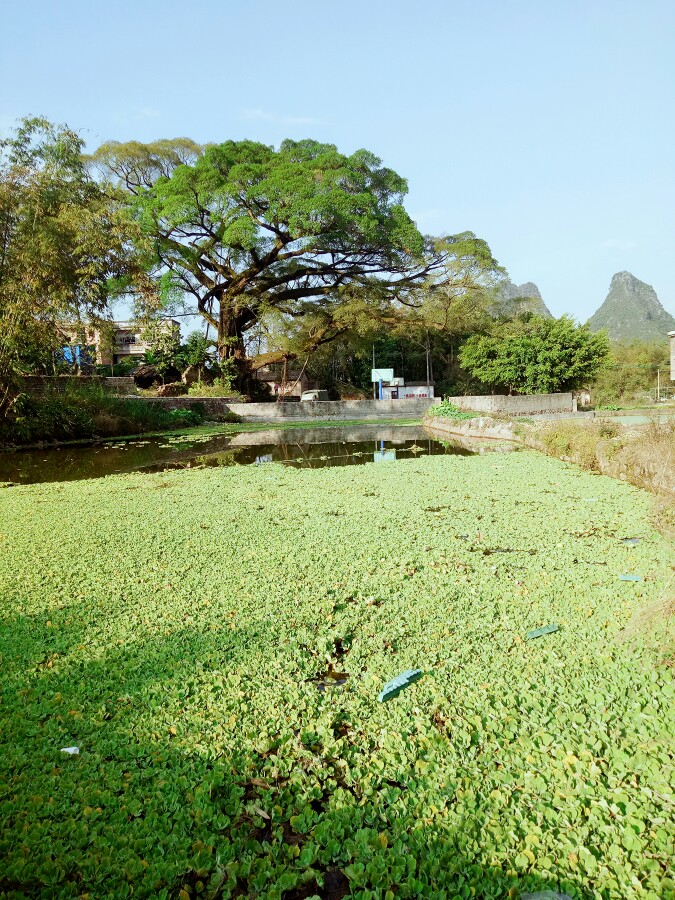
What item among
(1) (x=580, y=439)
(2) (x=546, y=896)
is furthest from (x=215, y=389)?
(2) (x=546, y=896)

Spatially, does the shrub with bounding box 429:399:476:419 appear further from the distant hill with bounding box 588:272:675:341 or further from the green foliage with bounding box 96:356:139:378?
the distant hill with bounding box 588:272:675:341

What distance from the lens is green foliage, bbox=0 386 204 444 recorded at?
987 cm

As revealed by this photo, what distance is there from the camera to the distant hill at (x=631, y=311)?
232 feet

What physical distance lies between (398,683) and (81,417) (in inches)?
431

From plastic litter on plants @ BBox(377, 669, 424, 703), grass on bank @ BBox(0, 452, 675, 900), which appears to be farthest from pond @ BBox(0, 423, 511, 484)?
plastic litter on plants @ BBox(377, 669, 424, 703)

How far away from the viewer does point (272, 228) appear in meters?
17.4

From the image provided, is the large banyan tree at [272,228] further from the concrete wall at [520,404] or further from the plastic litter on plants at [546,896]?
the plastic litter on plants at [546,896]

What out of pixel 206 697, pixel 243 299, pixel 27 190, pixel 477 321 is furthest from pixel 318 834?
pixel 477 321

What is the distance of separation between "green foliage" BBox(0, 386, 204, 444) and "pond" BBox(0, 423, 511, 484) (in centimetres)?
81

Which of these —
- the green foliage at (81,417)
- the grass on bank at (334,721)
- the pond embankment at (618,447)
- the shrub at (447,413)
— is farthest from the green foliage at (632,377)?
the grass on bank at (334,721)

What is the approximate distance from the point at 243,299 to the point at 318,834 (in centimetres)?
1951

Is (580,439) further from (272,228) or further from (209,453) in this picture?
(272,228)

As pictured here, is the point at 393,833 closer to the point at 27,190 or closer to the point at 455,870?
the point at 455,870

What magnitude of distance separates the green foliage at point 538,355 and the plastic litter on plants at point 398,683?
22.0m
